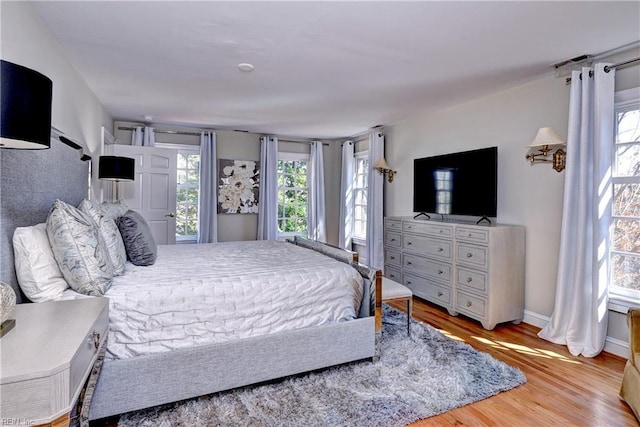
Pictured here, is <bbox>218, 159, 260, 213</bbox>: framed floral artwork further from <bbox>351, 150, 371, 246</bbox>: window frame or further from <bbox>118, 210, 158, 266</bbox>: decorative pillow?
<bbox>118, 210, 158, 266</bbox>: decorative pillow

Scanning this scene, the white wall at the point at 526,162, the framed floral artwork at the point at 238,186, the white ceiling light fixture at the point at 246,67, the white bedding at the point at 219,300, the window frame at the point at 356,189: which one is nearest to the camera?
the white bedding at the point at 219,300

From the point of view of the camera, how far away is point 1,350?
99 centimetres

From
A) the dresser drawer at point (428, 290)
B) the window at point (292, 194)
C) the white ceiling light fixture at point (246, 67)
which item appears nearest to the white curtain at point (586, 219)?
the dresser drawer at point (428, 290)

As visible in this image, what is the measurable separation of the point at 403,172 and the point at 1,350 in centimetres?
478

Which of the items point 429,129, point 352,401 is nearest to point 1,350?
point 352,401

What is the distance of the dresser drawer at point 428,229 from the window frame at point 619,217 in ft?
4.40

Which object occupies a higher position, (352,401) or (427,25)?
(427,25)

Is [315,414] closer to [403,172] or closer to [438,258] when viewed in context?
[438,258]

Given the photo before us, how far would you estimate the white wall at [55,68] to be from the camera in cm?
192

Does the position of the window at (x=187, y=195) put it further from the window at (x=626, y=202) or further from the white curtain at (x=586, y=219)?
the window at (x=626, y=202)

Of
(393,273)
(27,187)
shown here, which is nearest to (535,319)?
(393,273)

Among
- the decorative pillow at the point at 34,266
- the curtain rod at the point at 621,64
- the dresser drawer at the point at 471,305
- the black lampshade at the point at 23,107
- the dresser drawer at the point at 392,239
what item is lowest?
the dresser drawer at the point at 471,305

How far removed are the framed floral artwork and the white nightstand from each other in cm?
464

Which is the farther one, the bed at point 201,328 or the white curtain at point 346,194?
the white curtain at point 346,194
